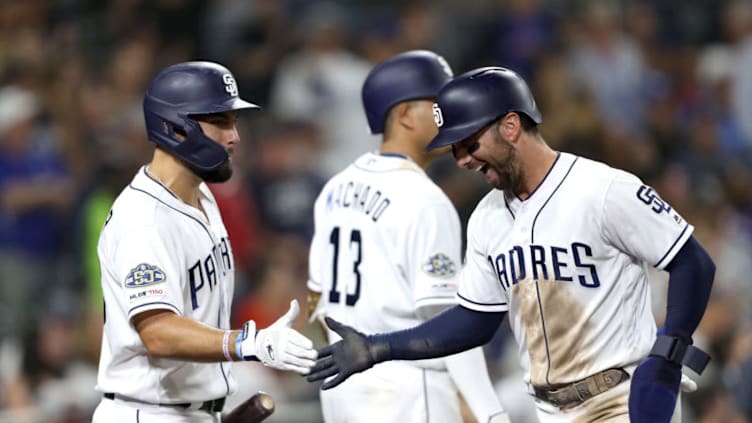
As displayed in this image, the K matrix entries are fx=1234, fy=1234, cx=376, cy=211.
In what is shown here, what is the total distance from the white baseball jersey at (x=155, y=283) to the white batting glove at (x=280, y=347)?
315 millimetres

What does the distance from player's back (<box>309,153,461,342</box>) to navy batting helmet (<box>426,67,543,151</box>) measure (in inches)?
27.9

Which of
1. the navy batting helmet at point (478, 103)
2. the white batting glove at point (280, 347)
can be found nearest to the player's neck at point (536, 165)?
the navy batting helmet at point (478, 103)

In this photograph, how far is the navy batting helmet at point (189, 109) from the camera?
15.2 ft

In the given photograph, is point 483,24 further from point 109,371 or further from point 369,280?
point 109,371

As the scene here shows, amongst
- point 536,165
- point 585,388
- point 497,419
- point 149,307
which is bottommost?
point 497,419

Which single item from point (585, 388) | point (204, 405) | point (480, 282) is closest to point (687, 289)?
point (585, 388)

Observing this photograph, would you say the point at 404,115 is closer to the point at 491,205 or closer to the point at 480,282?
the point at 491,205

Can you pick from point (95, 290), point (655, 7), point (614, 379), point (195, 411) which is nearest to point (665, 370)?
point (614, 379)

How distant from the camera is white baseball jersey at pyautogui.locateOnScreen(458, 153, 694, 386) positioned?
4.20 m

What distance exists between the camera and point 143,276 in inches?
171

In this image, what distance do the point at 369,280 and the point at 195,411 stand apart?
3.18 ft

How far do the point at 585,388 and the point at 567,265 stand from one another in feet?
1.43

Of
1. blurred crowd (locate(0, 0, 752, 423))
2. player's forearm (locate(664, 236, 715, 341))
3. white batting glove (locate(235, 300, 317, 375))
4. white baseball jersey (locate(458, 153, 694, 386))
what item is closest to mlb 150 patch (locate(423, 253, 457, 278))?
white baseball jersey (locate(458, 153, 694, 386))

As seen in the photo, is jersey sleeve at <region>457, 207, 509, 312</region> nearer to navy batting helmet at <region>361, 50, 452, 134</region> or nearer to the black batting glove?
the black batting glove
